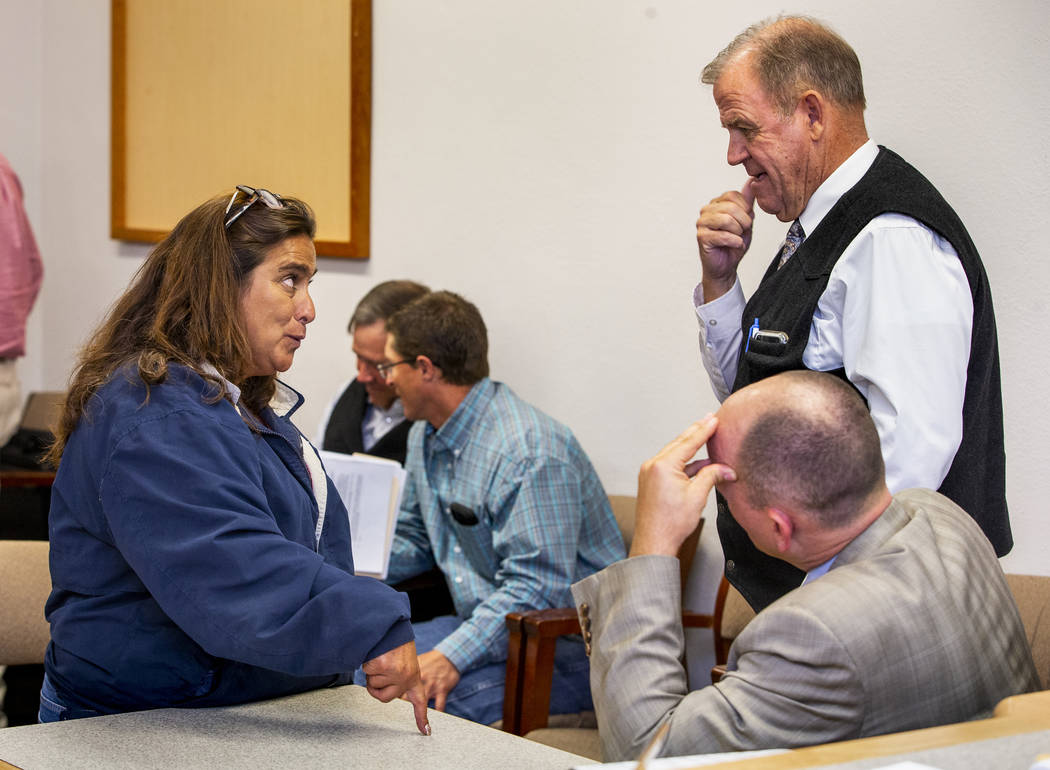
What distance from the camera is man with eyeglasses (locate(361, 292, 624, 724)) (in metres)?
2.75

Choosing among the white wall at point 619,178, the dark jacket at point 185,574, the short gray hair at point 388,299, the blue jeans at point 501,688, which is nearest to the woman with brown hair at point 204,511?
the dark jacket at point 185,574

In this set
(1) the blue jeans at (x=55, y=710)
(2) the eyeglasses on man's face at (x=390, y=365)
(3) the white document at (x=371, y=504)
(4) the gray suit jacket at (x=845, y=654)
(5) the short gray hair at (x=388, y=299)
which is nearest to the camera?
(4) the gray suit jacket at (x=845, y=654)

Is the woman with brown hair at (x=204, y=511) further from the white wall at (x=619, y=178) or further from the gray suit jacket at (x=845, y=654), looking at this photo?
the white wall at (x=619, y=178)

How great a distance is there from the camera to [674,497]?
1494 mm

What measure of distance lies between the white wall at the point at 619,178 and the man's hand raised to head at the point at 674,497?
4.15 feet

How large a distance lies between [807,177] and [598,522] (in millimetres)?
1185

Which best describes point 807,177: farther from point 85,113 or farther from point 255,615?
point 85,113

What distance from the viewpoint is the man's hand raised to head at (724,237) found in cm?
224

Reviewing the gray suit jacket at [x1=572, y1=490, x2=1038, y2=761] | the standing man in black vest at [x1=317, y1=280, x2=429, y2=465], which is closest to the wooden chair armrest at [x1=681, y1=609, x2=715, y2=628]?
the standing man in black vest at [x1=317, y1=280, x2=429, y2=465]

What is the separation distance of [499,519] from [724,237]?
98cm

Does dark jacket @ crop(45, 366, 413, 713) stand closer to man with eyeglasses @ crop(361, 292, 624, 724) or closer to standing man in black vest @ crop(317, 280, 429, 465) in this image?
man with eyeglasses @ crop(361, 292, 624, 724)

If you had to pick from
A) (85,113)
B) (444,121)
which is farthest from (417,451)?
(85,113)

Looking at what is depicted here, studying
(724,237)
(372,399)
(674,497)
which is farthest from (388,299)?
(674,497)

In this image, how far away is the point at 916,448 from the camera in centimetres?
176
